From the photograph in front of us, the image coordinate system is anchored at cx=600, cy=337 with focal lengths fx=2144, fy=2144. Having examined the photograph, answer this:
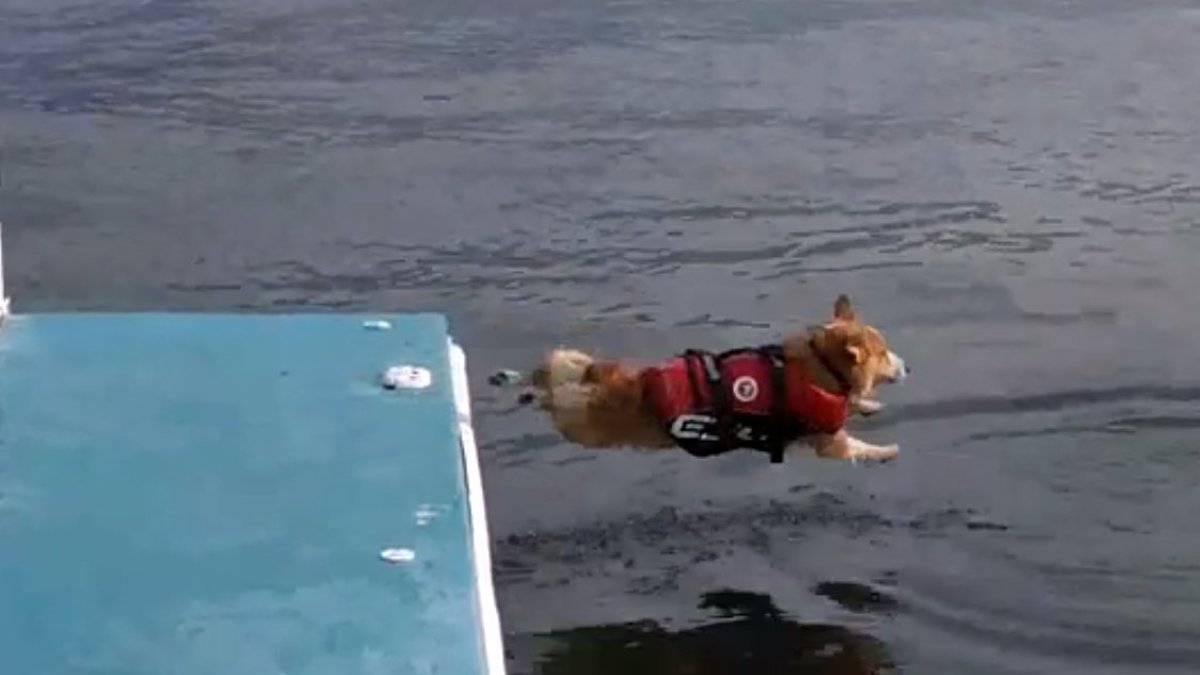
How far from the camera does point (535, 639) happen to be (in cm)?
594

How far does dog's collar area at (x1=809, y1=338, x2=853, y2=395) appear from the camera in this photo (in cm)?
628

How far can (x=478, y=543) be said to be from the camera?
4465mm

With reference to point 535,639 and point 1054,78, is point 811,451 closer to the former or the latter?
point 535,639

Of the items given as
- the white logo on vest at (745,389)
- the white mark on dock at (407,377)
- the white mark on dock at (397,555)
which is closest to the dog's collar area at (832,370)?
the white logo on vest at (745,389)

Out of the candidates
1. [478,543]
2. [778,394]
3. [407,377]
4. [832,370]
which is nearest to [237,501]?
[478,543]

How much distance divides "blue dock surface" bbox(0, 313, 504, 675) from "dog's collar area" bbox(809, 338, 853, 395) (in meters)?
1.29

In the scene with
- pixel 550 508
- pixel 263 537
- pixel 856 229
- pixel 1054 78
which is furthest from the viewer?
pixel 1054 78

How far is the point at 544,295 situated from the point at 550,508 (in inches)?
65.4

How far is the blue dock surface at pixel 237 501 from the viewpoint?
3.99 meters

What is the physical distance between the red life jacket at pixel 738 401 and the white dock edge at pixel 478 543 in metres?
0.86

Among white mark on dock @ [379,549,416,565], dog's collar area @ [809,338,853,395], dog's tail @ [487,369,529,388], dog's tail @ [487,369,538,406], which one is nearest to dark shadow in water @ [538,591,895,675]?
dog's collar area @ [809,338,853,395]

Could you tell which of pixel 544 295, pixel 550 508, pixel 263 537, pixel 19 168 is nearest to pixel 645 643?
pixel 550 508

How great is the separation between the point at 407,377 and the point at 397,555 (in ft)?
3.04

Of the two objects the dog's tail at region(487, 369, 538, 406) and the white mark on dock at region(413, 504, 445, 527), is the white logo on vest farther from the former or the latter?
the white mark on dock at region(413, 504, 445, 527)
